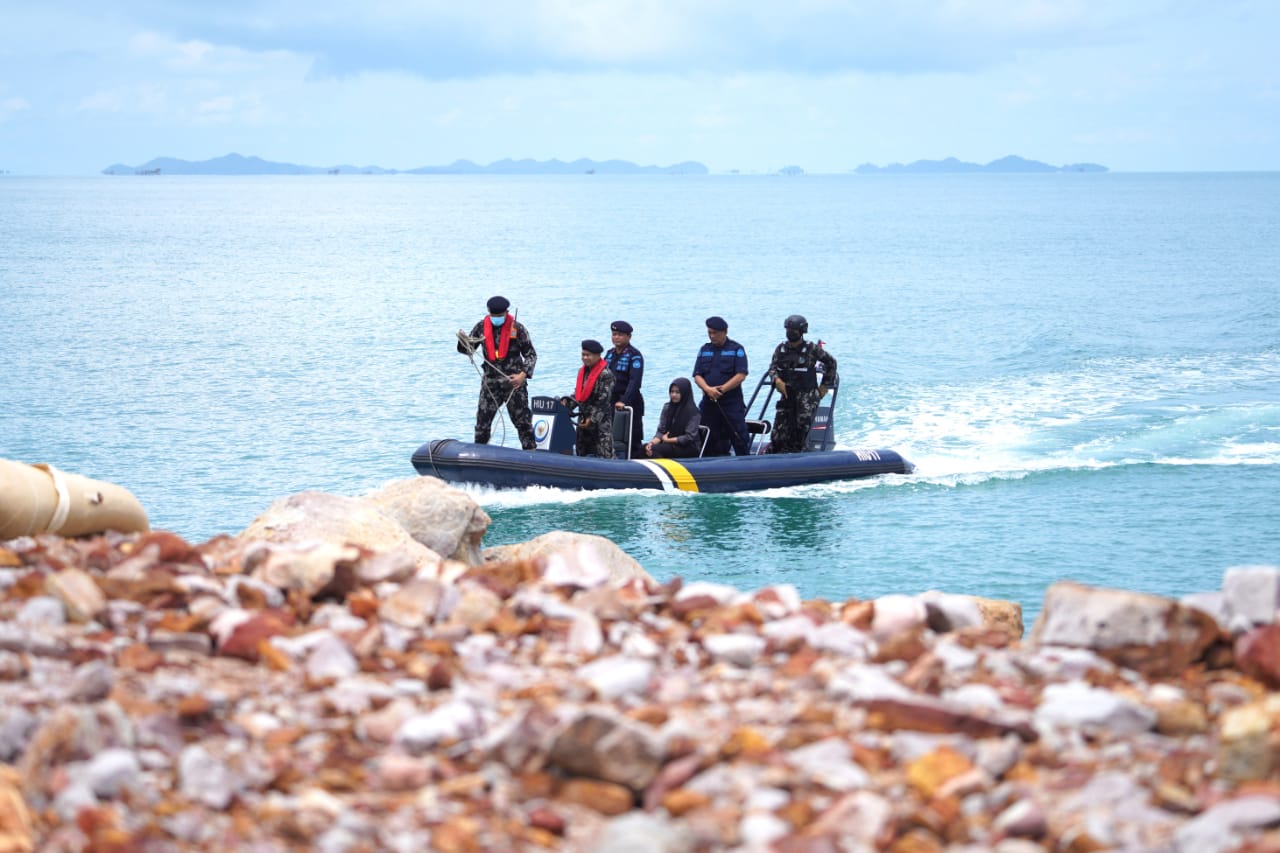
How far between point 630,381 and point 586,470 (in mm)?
1025

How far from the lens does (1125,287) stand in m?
46.8

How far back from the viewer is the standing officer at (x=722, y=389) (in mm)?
13836

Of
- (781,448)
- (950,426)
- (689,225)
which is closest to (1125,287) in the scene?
(950,426)

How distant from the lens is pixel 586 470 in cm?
1376

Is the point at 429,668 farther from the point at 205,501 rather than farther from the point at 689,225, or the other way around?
the point at 689,225

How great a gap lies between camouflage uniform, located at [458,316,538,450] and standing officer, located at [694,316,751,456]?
181 cm

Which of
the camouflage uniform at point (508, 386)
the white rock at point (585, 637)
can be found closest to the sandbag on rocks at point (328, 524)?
the white rock at point (585, 637)

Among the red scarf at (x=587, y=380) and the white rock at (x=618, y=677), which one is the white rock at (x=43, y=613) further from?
the red scarf at (x=587, y=380)

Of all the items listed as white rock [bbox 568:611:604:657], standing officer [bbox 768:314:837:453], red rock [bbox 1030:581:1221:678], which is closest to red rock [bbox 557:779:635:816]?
white rock [bbox 568:611:604:657]

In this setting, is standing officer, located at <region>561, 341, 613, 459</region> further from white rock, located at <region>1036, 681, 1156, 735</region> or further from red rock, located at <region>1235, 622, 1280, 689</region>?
white rock, located at <region>1036, 681, 1156, 735</region>

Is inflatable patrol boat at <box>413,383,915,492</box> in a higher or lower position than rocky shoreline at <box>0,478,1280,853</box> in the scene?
lower

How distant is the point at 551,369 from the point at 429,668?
75.6ft

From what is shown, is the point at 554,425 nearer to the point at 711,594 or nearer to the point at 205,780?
the point at 711,594

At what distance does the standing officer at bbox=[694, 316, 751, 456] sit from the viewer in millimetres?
13836
